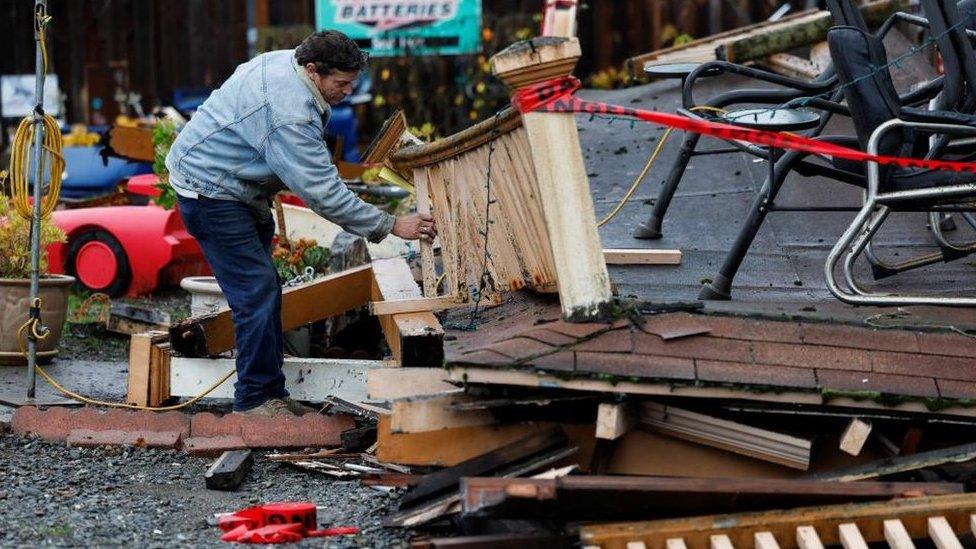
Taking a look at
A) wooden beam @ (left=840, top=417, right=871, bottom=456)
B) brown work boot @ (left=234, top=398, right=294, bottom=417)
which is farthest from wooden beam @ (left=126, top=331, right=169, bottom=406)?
wooden beam @ (left=840, top=417, right=871, bottom=456)

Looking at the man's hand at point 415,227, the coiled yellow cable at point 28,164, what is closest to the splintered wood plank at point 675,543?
the man's hand at point 415,227

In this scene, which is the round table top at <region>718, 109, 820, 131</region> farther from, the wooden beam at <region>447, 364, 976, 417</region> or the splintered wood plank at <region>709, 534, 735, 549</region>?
the splintered wood plank at <region>709, 534, 735, 549</region>

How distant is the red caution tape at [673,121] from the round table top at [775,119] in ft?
0.15

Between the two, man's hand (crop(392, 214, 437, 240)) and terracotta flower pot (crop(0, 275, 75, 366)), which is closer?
man's hand (crop(392, 214, 437, 240))

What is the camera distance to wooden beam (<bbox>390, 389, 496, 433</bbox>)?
5.05m

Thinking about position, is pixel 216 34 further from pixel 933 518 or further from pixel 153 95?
pixel 933 518

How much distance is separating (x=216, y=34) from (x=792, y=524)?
15.4 metres

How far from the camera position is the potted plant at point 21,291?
26.4 feet

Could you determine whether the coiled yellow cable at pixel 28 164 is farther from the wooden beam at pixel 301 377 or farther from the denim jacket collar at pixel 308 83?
the denim jacket collar at pixel 308 83

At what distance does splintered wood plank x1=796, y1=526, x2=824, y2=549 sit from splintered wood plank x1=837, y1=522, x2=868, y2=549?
0.23 feet

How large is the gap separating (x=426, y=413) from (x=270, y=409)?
172 centimetres

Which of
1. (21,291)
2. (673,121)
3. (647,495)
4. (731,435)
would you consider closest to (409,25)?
(21,291)

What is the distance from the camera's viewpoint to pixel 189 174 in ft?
21.5

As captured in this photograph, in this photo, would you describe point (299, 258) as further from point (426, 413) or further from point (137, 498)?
point (426, 413)
